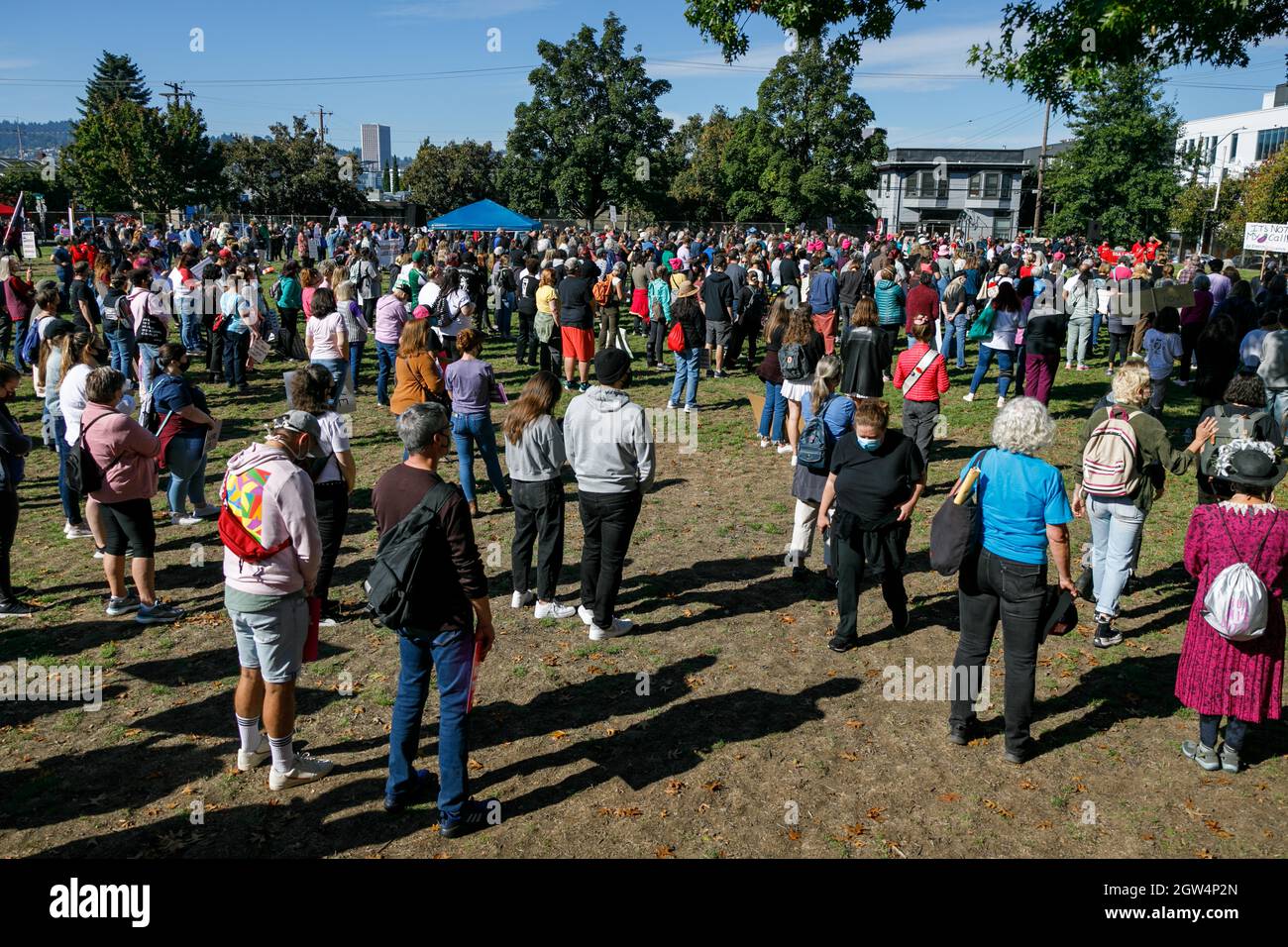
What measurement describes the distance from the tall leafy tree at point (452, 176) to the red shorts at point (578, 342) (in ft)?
145

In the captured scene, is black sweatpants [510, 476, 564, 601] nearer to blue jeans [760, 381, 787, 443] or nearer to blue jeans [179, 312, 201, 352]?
blue jeans [760, 381, 787, 443]

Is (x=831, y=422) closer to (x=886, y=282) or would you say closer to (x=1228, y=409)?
(x=1228, y=409)

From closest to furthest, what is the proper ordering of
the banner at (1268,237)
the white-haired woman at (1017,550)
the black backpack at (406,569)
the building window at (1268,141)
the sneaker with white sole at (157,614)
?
the black backpack at (406,569) → the white-haired woman at (1017,550) → the sneaker with white sole at (157,614) → the banner at (1268,237) → the building window at (1268,141)

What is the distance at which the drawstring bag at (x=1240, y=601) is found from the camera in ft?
15.1

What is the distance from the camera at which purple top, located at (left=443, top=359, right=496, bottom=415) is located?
8242mm

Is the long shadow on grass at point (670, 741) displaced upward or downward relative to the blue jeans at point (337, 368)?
downward

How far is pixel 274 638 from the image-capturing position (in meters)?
4.65

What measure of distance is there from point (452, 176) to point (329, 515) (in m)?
52.5

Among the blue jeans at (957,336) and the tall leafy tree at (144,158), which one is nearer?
the blue jeans at (957,336)

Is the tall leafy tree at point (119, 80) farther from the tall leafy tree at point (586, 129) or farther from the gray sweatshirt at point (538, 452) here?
the gray sweatshirt at point (538, 452)

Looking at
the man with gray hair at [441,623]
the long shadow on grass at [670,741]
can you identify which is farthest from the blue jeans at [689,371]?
the man with gray hair at [441,623]

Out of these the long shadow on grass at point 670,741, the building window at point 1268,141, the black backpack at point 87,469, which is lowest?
the long shadow on grass at point 670,741

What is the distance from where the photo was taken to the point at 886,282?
1508 cm

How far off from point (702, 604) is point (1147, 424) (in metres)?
3.53
